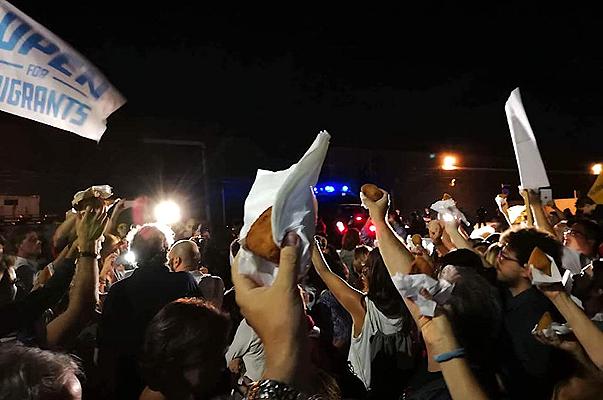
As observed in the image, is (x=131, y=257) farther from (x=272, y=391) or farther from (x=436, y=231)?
(x=272, y=391)

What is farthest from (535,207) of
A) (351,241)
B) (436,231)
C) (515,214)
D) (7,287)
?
(351,241)

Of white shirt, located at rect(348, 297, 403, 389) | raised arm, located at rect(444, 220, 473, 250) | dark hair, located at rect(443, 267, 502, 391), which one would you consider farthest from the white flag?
dark hair, located at rect(443, 267, 502, 391)

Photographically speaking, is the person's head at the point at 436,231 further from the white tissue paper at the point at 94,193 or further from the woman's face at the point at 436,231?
the white tissue paper at the point at 94,193

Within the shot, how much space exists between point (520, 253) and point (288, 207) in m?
2.01

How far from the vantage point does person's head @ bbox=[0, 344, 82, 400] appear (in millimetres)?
1769

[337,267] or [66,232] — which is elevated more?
[66,232]

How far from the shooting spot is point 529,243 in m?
3.56

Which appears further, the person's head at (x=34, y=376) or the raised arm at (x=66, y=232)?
the raised arm at (x=66, y=232)

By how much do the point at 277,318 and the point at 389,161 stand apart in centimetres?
2980

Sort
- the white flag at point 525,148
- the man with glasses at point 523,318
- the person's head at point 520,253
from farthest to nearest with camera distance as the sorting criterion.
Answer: the white flag at point 525,148, the person's head at point 520,253, the man with glasses at point 523,318

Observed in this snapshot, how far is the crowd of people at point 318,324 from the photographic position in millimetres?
2074

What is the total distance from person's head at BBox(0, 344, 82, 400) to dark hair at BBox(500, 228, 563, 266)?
108 inches

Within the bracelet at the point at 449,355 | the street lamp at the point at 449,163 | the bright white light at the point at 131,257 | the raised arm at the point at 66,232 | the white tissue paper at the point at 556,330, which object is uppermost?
the street lamp at the point at 449,163

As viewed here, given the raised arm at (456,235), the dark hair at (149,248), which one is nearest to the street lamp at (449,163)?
the raised arm at (456,235)
